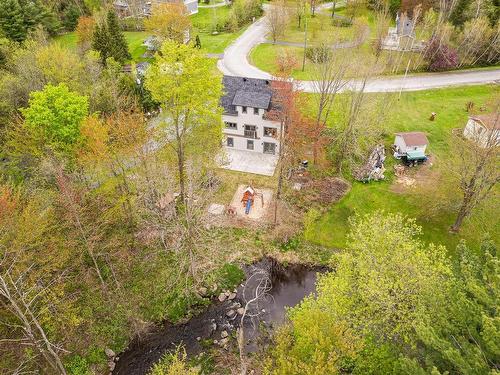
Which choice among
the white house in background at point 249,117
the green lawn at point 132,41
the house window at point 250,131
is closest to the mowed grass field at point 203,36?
the green lawn at point 132,41

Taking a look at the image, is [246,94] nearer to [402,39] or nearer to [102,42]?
[102,42]

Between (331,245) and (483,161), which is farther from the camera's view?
(331,245)

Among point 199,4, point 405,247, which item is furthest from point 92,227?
point 199,4

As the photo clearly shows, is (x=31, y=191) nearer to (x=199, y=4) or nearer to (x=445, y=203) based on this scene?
(x=445, y=203)

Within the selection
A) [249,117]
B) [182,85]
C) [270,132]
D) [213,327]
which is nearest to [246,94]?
[249,117]

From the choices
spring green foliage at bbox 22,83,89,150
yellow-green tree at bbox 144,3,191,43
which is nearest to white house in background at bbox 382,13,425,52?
yellow-green tree at bbox 144,3,191,43

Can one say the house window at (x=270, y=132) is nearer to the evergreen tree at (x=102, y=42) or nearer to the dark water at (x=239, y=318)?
the dark water at (x=239, y=318)

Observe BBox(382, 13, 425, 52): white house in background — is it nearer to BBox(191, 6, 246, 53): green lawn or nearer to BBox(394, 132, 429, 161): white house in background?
BBox(394, 132, 429, 161): white house in background
